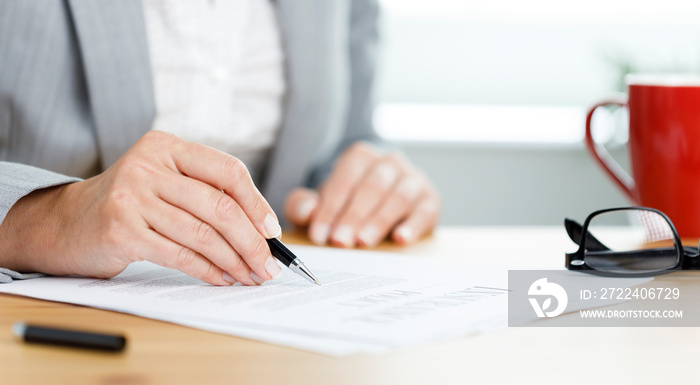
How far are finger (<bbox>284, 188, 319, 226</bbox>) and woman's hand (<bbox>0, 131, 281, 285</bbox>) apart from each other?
0.33 meters

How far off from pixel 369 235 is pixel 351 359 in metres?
0.43

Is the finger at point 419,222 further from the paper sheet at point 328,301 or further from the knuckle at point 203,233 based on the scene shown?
the knuckle at point 203,233

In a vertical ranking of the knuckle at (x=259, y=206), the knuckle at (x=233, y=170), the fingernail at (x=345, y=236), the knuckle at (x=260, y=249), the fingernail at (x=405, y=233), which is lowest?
the fingernail at (x=405, y=233)

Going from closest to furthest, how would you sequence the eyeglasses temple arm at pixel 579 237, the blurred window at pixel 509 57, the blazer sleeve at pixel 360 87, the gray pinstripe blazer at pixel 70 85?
the eyeglasses temple arm at pixel 579 237 → the gray pinstripe blazer at pixel 70 85 → the blazer sleeve at pixel 360 87 → the blurred window at pixel 509 57

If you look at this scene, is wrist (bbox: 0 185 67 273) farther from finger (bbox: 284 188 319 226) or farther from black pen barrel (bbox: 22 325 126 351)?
finger (bbox: 284 188 319 226)

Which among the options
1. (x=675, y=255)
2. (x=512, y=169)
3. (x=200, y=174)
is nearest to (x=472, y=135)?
(x=512, y=169)

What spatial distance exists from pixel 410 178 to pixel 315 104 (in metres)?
0.19

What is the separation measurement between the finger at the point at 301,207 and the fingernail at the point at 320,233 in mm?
51

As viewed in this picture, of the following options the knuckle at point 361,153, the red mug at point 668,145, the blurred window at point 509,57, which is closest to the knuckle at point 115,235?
the knuckle at point 361,153

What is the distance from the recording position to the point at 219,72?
0.90 meters

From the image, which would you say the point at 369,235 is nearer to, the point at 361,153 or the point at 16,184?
the point at 361,153

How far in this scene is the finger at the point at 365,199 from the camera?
0.78m

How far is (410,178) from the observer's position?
2.89 feet

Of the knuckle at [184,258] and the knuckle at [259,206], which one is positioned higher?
the knuckle at [259,206]
